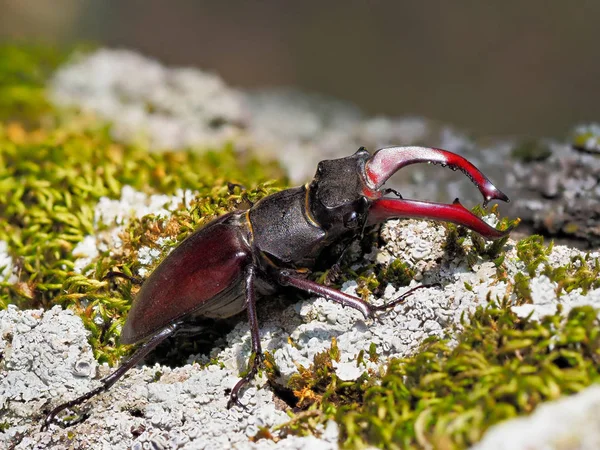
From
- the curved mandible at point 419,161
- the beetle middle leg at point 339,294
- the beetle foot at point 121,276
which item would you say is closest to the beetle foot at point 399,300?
the beetle middle leg at point 339,294

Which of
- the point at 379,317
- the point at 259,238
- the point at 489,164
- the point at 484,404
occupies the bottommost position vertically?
the point at 484,404

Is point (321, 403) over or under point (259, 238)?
under

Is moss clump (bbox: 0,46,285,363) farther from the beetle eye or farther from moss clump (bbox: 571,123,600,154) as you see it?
moss clump (bbox: 571,123,600,154)

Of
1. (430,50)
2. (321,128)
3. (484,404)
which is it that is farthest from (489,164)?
(430,50)

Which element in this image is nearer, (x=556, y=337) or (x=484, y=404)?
(x=484, y=404)

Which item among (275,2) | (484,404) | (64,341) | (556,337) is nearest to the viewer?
(484,404)

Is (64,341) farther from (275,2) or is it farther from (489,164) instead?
(275,2)

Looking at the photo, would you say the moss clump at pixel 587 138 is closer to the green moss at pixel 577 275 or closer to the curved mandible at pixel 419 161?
the green moss at pixel 577 275

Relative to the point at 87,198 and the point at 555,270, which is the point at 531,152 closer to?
the point at 555,270

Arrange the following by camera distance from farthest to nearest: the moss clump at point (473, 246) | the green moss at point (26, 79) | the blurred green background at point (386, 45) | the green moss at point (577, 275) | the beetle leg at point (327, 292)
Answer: the blurred green background at point (386, 45)
the green moss at point (26, 79)
the moss clump at point (473, 246)
the beetle leg at point (327, 292)
the green moss at point (577, 275)
